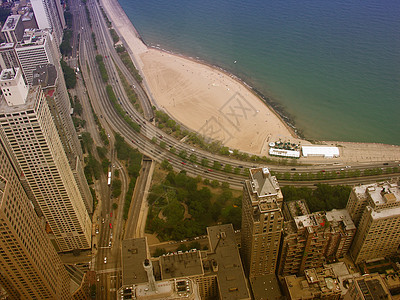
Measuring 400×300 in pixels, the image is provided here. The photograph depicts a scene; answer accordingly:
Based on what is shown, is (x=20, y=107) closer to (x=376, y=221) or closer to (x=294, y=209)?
(x=294, y=209)

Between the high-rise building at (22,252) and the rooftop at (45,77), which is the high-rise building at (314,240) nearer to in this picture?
the high-rise building at (22,252)

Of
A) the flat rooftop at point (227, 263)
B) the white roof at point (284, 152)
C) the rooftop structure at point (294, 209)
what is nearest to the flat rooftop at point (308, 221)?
the rooftop structure at point (294, 209)

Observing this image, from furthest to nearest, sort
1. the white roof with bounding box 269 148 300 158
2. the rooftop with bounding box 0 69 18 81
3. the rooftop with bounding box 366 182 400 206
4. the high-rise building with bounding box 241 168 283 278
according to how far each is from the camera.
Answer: the white roof with bounding box 269 148 300 158 < the rooftop with bounding box 366 182 400 206 < the high-rise building with bounding box 241 168 283 278 < the rooftop with bounding box 0 69 18 81

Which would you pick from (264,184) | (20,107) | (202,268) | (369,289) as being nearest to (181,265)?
(202,268)

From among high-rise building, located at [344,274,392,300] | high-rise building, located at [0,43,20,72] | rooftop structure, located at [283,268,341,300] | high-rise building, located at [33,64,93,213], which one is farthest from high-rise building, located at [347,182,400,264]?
high-rise building, located at [0,43,20,72]

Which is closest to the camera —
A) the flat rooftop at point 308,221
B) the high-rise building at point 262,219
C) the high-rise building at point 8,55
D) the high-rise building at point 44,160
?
the high-rise building at point 44,160

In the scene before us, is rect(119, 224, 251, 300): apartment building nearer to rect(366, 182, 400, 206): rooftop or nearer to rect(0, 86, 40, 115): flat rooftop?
rect(366, 182, 400, 206): rooftop
